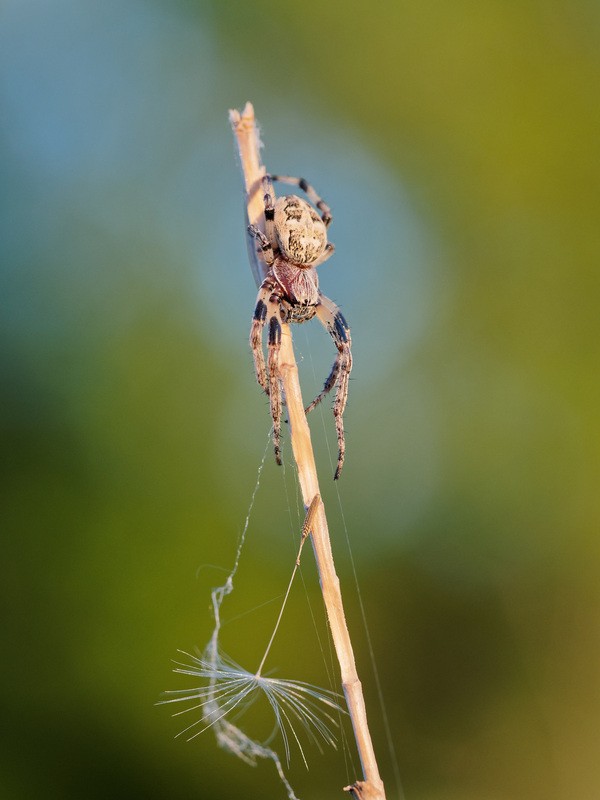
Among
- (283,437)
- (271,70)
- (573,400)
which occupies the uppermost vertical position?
(271,70)

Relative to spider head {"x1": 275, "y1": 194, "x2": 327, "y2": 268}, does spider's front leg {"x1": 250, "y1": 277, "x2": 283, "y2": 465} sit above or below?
below

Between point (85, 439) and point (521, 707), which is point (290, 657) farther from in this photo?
point (85, 439)

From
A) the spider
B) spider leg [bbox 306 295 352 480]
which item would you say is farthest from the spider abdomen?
spider leg [bbox 306 295 352 480]

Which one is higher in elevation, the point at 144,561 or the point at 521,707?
the point at 144,561

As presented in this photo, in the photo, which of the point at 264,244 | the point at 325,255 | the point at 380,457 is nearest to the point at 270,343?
the point at 264,244

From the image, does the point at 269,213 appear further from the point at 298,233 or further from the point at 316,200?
the point at 316,200

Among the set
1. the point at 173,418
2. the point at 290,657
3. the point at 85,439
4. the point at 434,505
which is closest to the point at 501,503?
the point at 434,505

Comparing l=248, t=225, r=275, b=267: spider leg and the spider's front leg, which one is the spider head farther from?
the spider's front leg
